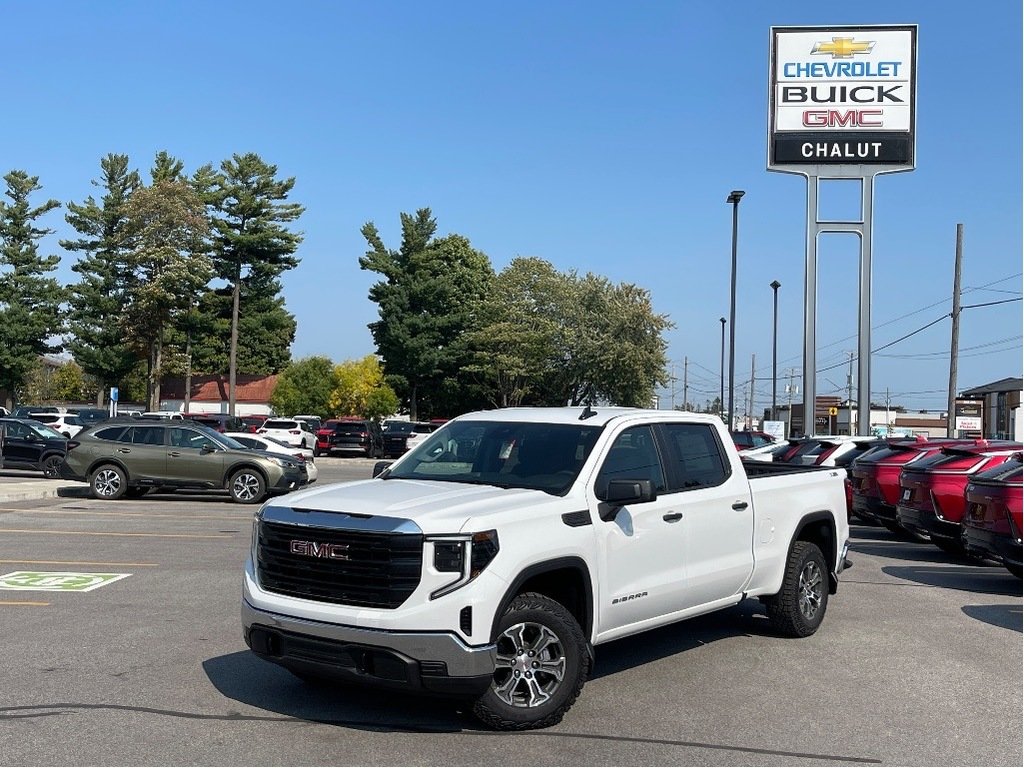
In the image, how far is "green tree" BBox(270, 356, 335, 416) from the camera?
2906 inches

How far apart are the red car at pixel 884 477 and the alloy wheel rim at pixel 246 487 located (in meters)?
11.5

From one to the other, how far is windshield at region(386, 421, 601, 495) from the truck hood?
0.66 feet

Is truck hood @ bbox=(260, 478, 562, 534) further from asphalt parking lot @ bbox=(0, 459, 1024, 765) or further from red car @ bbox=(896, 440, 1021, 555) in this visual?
red car @ bbox=(896, 440, 1021, 555)

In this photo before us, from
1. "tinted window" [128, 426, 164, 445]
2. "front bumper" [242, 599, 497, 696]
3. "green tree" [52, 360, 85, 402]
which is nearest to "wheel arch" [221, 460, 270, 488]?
"tinted window" [128, 426, 164, 445]

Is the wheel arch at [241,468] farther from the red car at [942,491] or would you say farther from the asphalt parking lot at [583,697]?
the red car at [942,491]

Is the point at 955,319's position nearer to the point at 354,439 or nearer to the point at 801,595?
the point at 354,439

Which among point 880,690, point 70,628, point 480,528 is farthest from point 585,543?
point 70,628

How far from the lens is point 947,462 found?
15484mm

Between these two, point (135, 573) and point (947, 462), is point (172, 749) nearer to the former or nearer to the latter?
point (135, 573)

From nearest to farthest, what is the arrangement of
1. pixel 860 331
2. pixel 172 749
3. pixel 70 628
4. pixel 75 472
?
pixel 172 749 → pixel 70 628 → pixel 75 472 → pixel 860 331

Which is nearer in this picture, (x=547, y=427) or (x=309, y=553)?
(x=309, y=553)

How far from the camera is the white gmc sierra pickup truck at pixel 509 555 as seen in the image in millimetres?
5949

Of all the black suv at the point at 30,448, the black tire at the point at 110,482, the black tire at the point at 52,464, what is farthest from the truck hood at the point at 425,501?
the black suv at the point at 30,448

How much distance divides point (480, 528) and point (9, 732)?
2843mm
